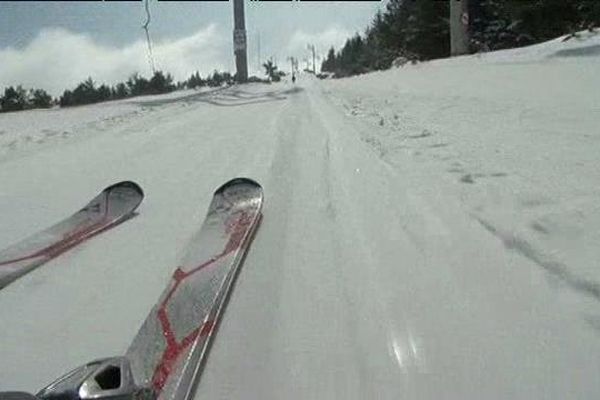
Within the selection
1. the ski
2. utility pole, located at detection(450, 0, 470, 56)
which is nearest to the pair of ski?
the ski

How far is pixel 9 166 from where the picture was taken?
6.43 meters

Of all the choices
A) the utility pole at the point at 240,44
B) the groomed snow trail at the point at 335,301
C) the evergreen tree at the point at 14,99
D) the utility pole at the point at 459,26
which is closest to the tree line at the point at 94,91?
the evergreen tree at the point at 14,99

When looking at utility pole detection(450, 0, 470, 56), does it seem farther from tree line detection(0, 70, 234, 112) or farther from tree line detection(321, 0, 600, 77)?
tree line detection(0, 70, 234, 112)

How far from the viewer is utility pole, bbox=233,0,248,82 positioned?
63.0ft

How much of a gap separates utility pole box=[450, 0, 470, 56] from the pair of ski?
16513 millimetres

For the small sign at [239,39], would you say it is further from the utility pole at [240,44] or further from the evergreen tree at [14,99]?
the evergreen tree at [14,99]

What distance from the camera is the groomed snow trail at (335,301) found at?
2125 mm

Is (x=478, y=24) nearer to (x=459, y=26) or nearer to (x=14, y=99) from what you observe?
(x=459, y=26)

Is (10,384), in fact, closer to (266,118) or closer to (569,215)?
(569,215)

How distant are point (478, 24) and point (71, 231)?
2429 centimetres

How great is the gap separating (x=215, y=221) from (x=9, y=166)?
3606 millimetres

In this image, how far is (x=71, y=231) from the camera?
3.97 meters

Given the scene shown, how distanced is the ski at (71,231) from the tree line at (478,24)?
13.2 m

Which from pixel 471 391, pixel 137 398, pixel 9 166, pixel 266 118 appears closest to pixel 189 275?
pixel 137 398
